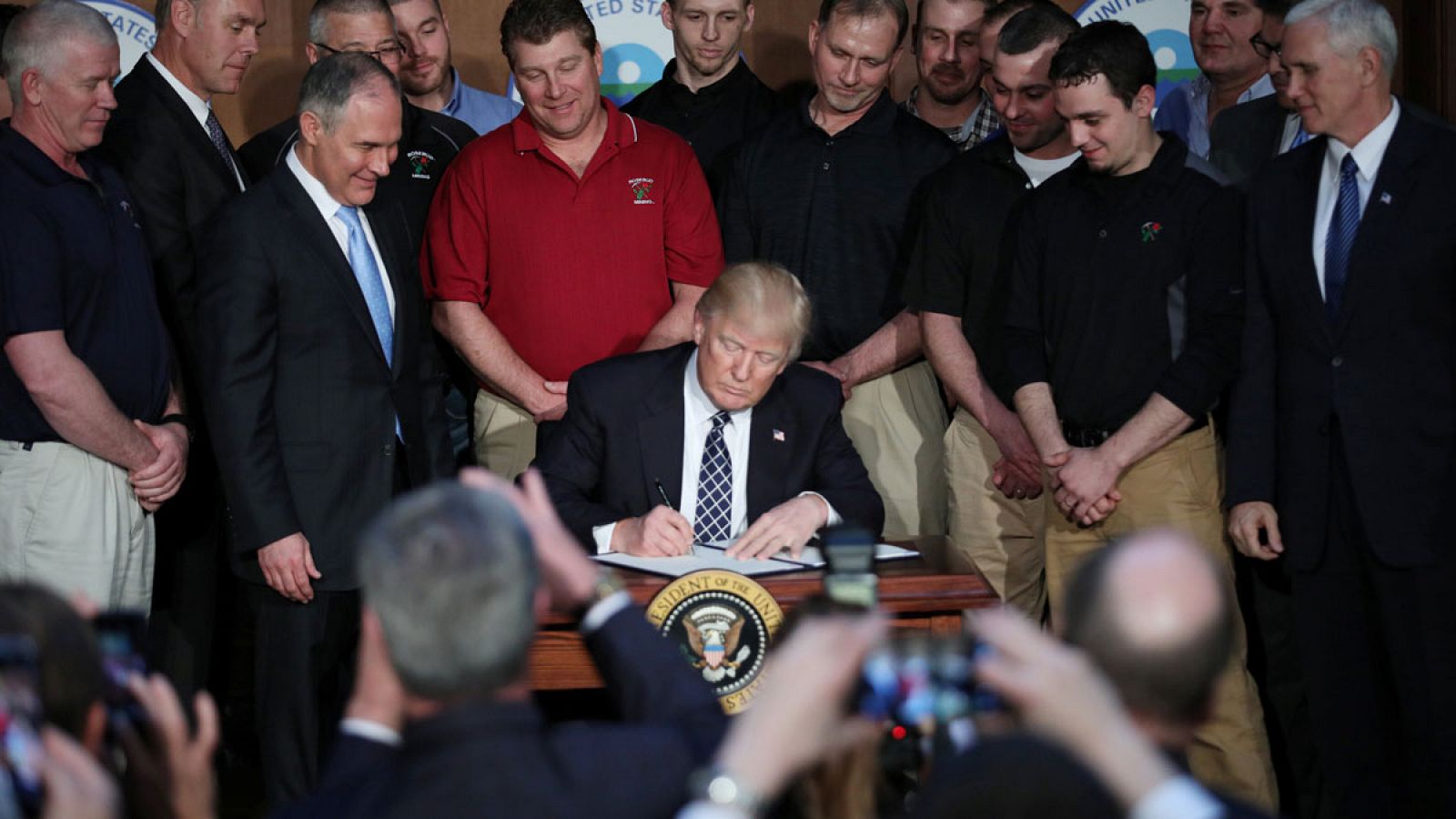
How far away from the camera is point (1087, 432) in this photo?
3.85 metres

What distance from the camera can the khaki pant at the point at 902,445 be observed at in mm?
4469

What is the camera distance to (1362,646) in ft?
11.5

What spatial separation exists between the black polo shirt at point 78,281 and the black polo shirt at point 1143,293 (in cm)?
203

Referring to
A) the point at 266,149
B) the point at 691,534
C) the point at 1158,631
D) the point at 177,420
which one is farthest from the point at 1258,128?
the point at 1158,631

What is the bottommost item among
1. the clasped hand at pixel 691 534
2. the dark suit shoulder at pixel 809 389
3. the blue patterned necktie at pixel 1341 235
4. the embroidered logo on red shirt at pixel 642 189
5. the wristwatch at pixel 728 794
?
the wristwatch at pixel 728 794

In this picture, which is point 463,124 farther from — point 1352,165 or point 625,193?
point 1352,165

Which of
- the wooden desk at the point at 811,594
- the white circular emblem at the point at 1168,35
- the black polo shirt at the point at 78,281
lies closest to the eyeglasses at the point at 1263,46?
the white circular emblem at the point at 1168,35

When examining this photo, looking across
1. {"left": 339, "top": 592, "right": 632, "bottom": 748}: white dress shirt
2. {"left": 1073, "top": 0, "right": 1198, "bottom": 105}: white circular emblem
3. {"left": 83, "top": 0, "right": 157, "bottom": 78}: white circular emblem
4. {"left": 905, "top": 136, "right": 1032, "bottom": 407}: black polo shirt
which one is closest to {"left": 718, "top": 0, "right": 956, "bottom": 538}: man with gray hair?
{"left": 905, "top": 136, "right": 1032, "bottom": 407}: black polo shirt

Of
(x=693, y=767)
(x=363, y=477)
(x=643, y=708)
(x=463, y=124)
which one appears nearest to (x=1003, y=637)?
(x=693, y=767)

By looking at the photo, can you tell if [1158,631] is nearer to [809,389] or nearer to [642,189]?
[809,389]

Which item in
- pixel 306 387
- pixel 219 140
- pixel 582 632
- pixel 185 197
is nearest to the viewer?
pixel 582 632

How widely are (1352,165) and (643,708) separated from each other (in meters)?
2.30

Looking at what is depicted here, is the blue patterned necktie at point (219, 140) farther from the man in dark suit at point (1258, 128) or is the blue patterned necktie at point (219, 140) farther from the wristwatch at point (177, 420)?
the man in dark suit at point (1258, 128)

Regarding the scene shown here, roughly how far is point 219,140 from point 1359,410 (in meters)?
2.79
